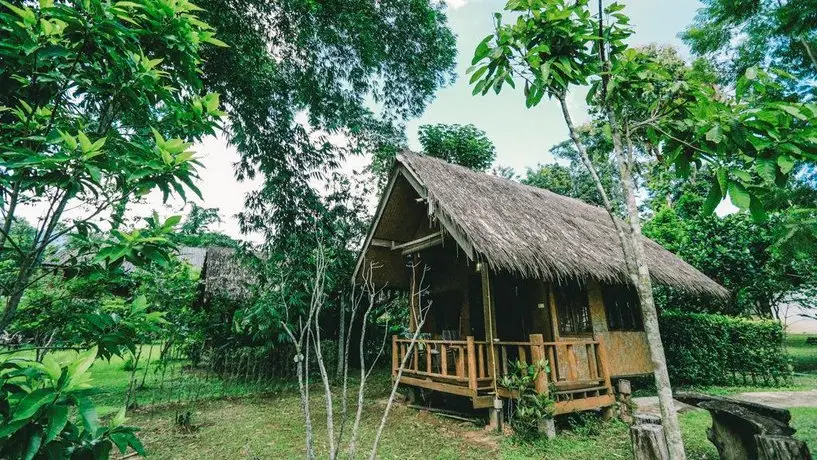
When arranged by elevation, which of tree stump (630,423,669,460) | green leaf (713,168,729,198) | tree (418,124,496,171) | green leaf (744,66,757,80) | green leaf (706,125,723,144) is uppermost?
tree (418,124,496,171)

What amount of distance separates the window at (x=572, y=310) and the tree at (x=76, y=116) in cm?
768

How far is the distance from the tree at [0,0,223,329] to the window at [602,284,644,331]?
30.5ft

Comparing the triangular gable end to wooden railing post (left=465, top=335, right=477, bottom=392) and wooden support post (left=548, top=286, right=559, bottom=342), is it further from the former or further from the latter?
wooden support post (left=548, top=286, right=559, bottom=342)

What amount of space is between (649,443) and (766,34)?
9.03m

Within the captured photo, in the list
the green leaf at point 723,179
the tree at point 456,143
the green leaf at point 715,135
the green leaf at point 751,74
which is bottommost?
the green leaf at point 723,179

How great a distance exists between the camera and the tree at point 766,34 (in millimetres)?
6020

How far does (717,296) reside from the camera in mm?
10023

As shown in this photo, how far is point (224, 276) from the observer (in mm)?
13914

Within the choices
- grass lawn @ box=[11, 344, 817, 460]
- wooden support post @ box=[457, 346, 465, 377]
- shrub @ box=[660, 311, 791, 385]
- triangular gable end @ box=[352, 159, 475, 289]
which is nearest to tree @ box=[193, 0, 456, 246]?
triangular gable end @ box=[352, 159, 475, 289]

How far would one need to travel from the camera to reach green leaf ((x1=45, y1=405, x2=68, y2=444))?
1161 millimetres

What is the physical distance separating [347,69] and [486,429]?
326 inches

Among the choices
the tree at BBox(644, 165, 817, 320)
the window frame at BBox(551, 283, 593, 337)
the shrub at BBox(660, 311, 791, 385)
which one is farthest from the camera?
the tree at BBox(644, 165, 817, 320)

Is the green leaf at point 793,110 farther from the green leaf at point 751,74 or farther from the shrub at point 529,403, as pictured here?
the shrub at point 529,403

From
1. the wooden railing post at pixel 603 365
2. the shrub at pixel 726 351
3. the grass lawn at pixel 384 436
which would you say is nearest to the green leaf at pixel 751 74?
the grass lawn at pixel 384 436
